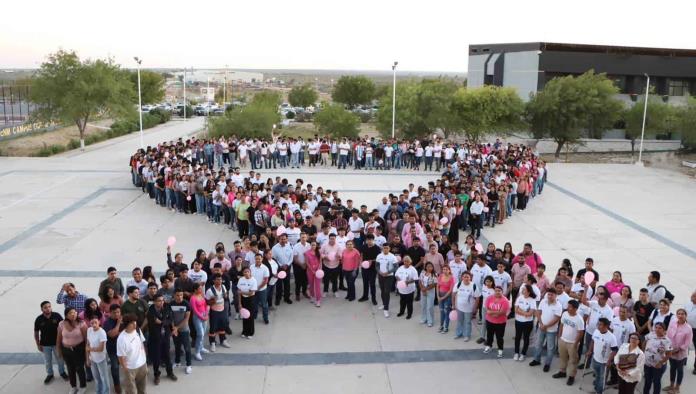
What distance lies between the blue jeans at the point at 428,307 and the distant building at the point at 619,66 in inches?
1578

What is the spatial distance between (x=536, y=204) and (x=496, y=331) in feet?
39.3

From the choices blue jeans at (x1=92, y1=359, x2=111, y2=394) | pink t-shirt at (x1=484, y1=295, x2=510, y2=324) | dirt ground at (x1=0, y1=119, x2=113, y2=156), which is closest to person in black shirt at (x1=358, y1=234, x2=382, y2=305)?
pink t-shirt at (x1=484, y1=295, x2=510, y2=324)

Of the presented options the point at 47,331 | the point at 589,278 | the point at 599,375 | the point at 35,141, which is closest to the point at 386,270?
the point at 589,278

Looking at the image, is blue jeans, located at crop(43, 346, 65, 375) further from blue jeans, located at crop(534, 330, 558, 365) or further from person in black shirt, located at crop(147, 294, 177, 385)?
blue jeans, located at crop(534, 330, 558, 365)

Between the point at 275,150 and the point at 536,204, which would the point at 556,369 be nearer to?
the point at 536,204

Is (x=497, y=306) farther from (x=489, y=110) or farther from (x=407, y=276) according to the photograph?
(x=489, y=110)

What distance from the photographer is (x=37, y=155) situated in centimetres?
3241

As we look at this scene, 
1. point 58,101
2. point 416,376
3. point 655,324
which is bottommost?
point 416,376

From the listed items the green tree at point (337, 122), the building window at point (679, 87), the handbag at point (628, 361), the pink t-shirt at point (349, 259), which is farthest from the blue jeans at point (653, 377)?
the building window at point (679, 87)

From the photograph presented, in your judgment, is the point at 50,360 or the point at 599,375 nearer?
the point at 599,375

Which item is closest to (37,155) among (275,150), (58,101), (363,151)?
(58,101)

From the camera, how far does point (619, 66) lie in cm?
4762

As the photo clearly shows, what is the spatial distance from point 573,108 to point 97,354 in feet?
106

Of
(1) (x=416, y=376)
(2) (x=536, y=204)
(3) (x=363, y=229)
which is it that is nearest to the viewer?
(1) (x=416, y=376)
